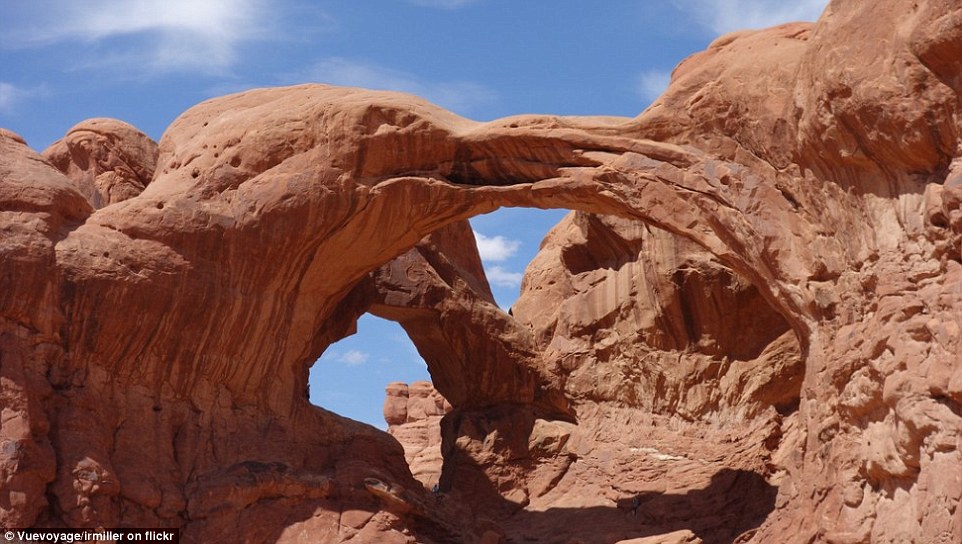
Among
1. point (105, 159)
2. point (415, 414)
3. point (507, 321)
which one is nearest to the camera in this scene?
point (105, 159)

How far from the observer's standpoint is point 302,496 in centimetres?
1661

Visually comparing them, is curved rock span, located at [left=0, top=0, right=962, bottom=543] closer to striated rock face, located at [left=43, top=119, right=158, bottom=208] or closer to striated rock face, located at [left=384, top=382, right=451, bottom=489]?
striated rock face, located at [left=43, top=119, right=158, bottom=208]

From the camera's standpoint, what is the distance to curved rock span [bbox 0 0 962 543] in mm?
13453

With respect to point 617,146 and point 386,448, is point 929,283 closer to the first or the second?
point 617,146

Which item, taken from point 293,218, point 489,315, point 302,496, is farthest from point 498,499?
point 293,218

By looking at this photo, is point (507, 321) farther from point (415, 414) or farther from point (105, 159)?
point (415, 414)

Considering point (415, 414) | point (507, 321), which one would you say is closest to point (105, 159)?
point (507, 321)

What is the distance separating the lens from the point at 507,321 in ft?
72.1

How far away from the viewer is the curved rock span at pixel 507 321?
13.5 meters

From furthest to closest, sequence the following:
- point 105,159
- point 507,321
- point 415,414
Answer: point 415,414, point 507,321, point 105,159

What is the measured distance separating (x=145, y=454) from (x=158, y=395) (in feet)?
2.74

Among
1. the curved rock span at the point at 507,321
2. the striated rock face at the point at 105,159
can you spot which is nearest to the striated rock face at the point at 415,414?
the curved rock span at the point at 507,321

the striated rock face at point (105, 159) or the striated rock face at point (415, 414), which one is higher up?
the striated rock face at point (105, 159)

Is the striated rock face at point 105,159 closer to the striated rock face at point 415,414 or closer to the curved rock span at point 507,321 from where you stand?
the curved rock span at point 507,321
